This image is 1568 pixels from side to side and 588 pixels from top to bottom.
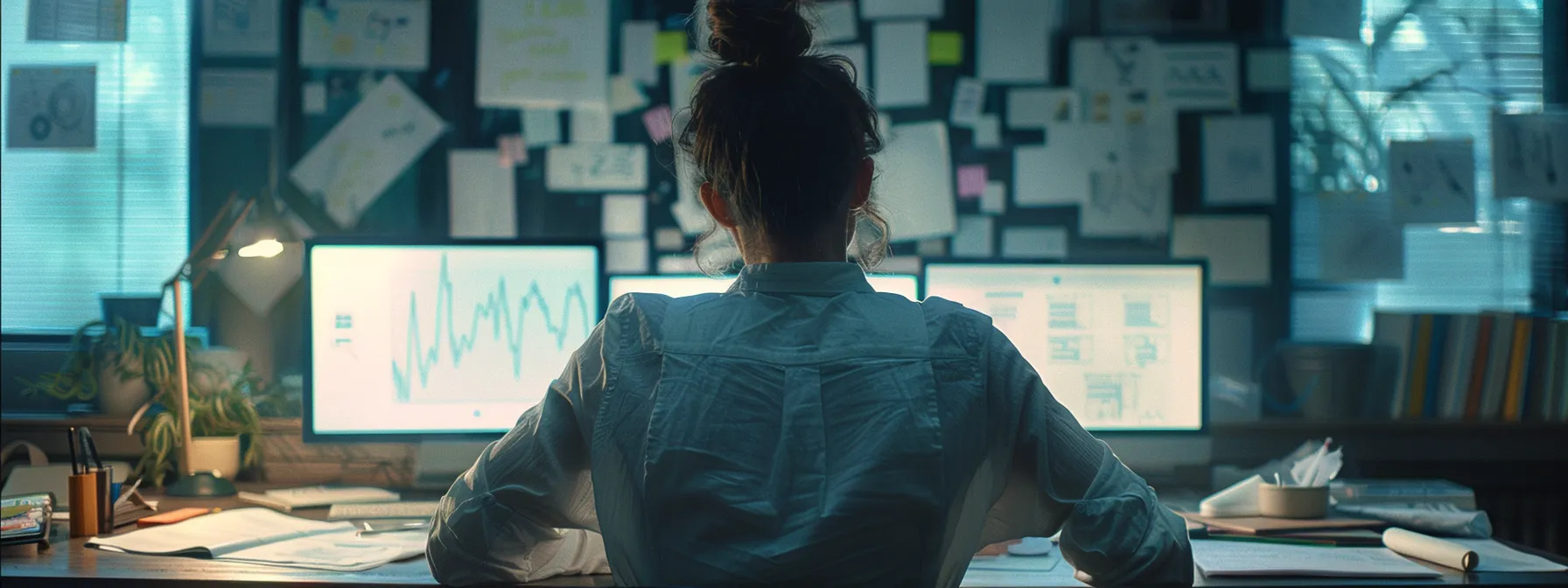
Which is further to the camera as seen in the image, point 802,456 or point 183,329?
point 183,329

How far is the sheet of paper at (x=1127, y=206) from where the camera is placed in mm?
2398

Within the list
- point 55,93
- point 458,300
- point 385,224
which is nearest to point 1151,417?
point 458,300

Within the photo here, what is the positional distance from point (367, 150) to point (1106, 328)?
1.61 metres

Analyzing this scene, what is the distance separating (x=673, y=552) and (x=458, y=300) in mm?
914

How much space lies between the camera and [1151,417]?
1692 millimetres

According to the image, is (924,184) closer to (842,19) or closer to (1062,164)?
(1062,164)

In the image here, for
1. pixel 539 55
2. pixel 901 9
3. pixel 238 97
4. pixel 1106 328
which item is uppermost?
pixel 901 9

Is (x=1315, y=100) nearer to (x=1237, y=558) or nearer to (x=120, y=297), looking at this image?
(x=1237, y=558)

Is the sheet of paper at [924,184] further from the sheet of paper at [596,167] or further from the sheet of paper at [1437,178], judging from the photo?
the sheet of paper at [1437,178]

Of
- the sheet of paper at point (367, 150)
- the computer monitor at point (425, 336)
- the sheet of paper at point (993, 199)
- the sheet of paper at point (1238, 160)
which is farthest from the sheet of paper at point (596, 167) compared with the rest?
the sheet of paper at point (1238, 160)

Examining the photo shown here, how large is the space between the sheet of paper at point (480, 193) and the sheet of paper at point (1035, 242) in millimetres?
1087

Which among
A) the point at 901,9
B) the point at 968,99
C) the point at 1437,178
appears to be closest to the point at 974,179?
the point at 968,99

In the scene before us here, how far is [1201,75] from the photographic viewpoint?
2387 mm

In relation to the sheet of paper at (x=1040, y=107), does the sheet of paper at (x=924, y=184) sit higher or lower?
lower
